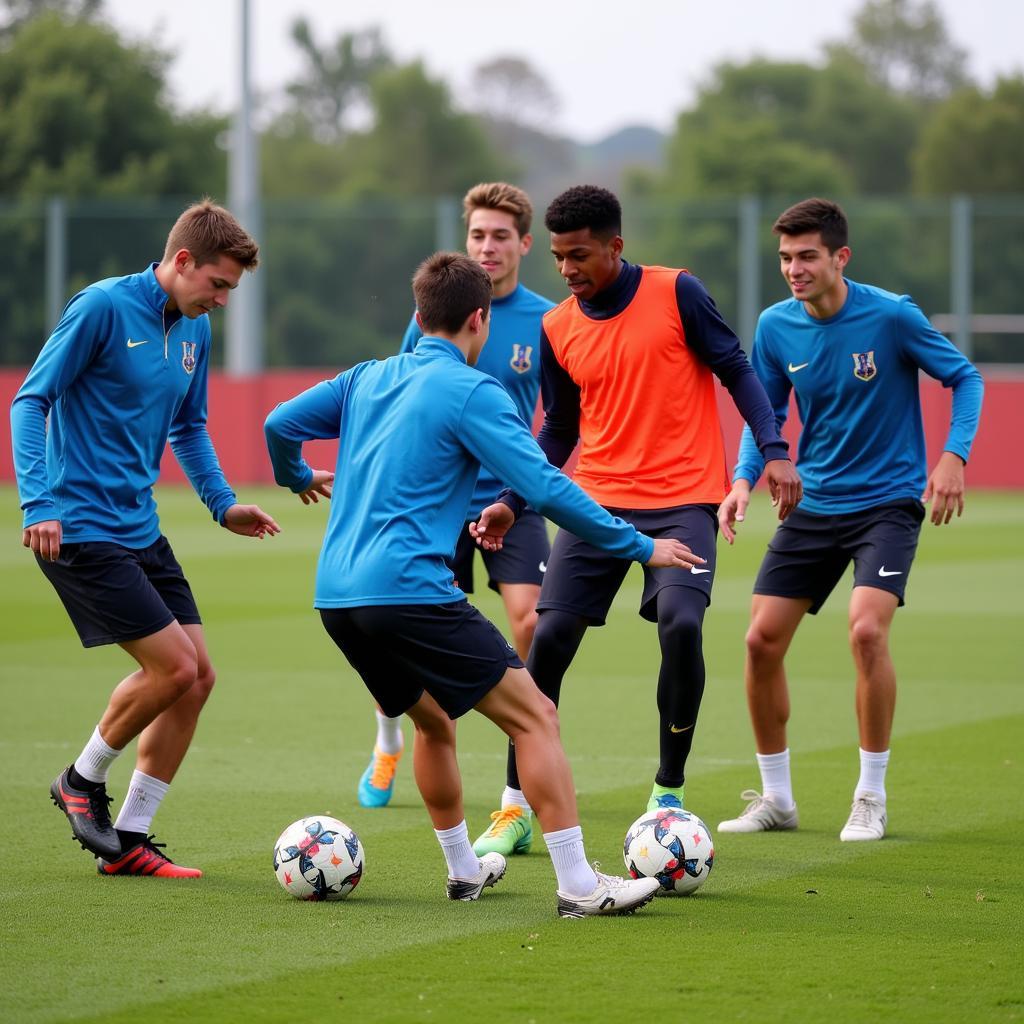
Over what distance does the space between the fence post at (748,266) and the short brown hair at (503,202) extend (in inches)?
939

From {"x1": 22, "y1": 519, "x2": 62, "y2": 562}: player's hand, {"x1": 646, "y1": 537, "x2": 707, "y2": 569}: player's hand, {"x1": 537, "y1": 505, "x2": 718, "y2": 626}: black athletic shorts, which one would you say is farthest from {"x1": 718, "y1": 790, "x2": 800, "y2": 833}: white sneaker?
{"x1": 22, "y1": 519, "x2": 62, "y2": 562}: player's hand

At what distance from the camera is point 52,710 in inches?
403

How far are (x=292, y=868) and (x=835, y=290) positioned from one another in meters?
3.20

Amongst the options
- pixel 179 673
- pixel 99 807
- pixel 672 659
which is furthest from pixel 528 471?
pixel 99 807

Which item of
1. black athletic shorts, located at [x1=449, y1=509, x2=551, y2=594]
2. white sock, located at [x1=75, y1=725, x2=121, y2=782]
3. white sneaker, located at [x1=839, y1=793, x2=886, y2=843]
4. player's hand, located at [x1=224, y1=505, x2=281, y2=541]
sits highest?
player's hand, located at [x1=224, y1=505, x2=281, y2=541]

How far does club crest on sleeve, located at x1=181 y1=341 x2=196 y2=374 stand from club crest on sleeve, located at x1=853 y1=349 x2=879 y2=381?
2592 millimetres

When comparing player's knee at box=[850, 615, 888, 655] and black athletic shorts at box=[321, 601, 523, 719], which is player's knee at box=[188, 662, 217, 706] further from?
player's knee at box=[850, 615, 888, 655]

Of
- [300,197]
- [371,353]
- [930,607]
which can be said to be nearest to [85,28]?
[371,353]

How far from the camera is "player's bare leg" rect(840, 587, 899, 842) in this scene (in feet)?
23.4

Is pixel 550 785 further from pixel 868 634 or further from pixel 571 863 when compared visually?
pixel 868 634

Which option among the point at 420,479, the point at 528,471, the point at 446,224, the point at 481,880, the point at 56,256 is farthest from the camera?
the point at 56,256

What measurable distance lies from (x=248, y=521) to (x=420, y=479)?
3.99 ft

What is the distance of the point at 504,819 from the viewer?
6.84 m

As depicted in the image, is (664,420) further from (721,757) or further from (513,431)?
(721,757)
